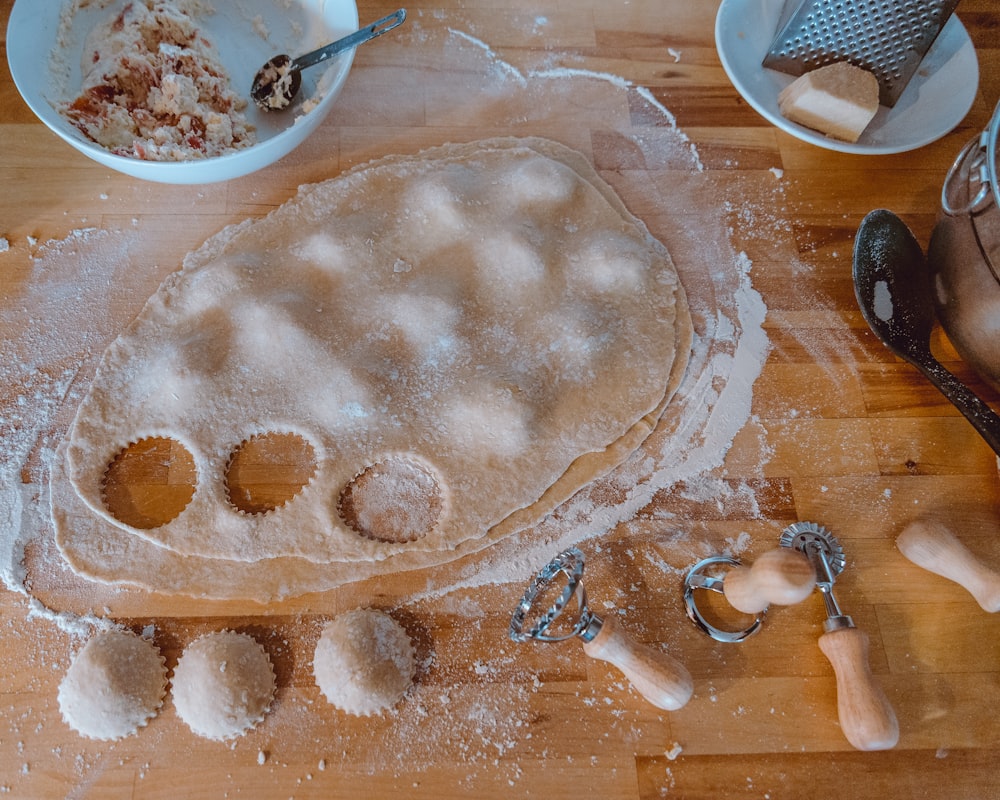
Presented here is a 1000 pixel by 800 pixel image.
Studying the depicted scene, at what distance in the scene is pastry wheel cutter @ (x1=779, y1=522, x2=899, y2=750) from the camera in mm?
826

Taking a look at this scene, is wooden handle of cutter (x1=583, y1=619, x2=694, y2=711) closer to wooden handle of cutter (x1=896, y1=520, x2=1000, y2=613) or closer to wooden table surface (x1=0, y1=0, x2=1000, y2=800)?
wooden table surface (x1=0, y1=0, x2=1000, y2=800)

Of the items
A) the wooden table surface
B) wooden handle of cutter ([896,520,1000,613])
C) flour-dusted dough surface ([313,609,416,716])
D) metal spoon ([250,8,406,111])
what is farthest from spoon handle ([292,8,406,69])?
wooden handle of cutter ([896,520,1000,613])

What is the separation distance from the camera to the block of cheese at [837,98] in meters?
1.09

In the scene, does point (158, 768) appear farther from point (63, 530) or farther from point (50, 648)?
point (63, 530)

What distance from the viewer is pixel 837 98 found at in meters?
1.10

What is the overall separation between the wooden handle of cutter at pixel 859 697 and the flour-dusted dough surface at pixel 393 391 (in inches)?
13.7

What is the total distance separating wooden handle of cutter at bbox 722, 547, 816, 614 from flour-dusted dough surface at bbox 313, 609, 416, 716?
41cm

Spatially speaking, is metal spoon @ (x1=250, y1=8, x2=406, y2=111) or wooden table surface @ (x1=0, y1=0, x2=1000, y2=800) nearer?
wooden table surface @ (x1=0, y1=0, x2=1000, y2=800)

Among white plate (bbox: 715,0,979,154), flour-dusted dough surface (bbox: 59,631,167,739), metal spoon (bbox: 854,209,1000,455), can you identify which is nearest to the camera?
flour-dusted dough surface (bbox: 59,631,167,739)

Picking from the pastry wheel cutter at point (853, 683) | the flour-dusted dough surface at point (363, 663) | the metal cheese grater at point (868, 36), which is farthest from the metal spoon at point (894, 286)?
the flour-dusted dough surface at point (363, 663)

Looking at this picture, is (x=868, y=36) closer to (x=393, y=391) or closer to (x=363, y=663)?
(x=393, y=391)

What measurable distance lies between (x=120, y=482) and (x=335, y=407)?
0.29 metres

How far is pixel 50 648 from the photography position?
0.85m

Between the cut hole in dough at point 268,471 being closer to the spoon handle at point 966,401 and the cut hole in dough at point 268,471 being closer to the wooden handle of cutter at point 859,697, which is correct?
the wooden handle of cutter at point 859,697
